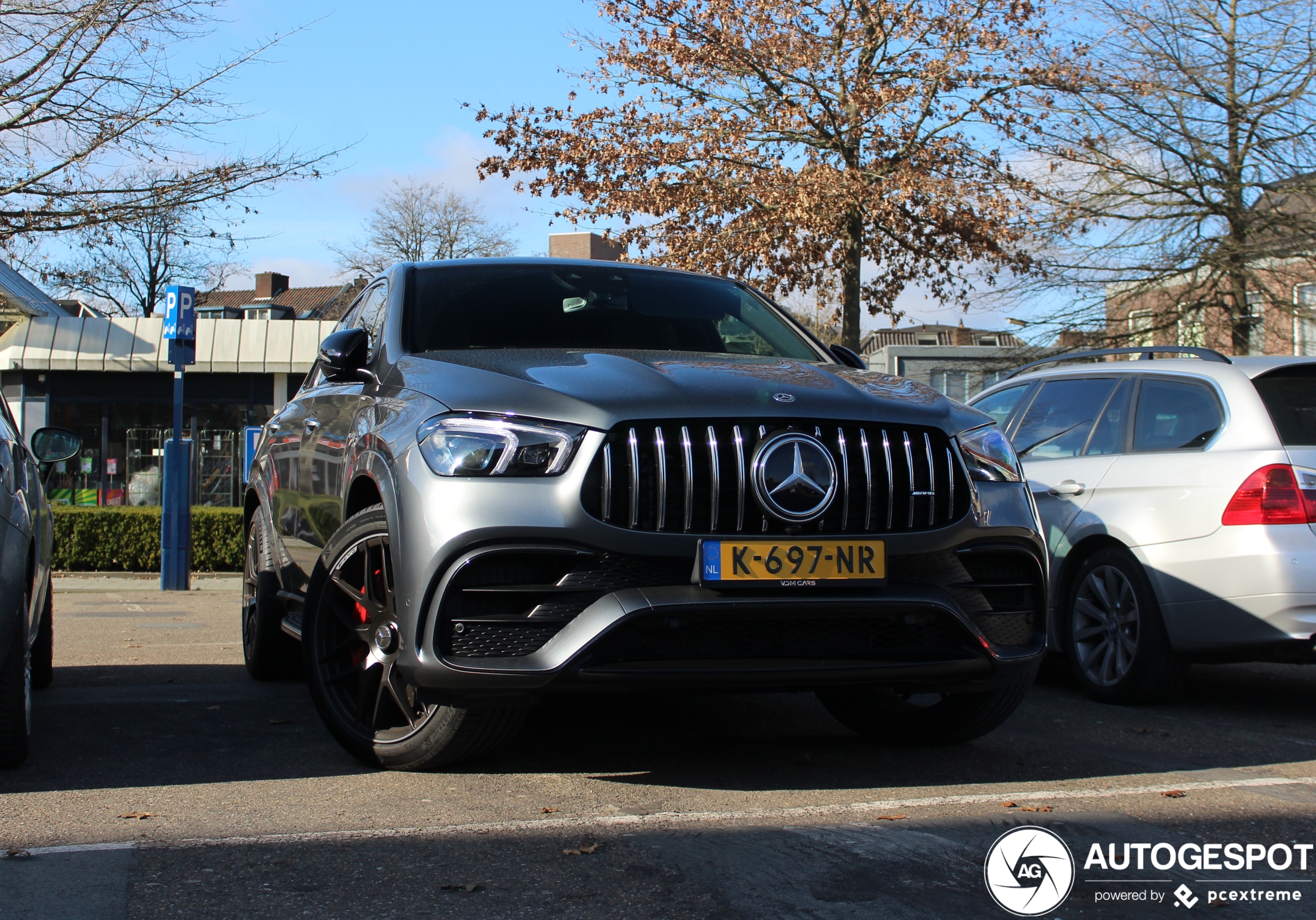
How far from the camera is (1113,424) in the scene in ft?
21.4

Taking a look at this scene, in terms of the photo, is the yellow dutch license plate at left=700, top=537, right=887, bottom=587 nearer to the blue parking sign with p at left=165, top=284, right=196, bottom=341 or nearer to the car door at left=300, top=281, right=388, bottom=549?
the car door at left=300, top=281, right=388, bottom=549

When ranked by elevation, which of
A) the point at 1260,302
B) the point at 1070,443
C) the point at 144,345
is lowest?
the point at 1070,443

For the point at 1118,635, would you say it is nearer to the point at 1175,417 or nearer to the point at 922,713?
the point at 1175,417

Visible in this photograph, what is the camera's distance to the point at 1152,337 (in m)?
19.1

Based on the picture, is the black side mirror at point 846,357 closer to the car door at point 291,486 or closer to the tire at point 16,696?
the car door at point 291,486

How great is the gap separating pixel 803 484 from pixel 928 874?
3.65ft

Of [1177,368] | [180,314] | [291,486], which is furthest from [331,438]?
[180,314]

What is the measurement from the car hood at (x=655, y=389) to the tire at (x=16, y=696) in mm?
1381

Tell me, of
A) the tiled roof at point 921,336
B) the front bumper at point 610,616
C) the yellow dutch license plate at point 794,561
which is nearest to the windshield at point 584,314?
the front bumper at point 610,616

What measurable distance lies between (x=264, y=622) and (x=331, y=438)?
1.71 metres

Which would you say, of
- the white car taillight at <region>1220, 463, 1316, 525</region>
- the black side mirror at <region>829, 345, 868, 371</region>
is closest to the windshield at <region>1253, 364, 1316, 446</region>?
the white car taillight at <region>1220, 463, 1316, 525</region>

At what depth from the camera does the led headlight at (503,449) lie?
3.65 m

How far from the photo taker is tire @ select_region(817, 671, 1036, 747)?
14.6ft

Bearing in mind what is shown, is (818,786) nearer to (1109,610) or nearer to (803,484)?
(803,484)
